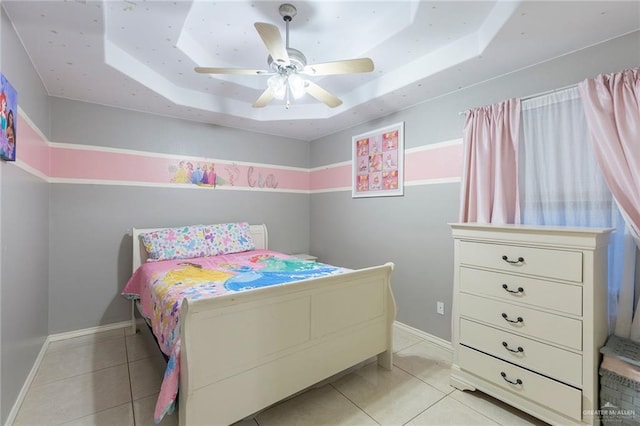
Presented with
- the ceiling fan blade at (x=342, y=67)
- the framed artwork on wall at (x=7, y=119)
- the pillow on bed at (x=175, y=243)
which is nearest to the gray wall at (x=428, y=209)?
the ceiling fan blade at (x=342, y=67)

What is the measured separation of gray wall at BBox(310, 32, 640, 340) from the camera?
1.94 metres

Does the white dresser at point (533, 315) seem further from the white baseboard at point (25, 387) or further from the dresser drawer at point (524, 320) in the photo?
the white baseboard at point (25, 387)

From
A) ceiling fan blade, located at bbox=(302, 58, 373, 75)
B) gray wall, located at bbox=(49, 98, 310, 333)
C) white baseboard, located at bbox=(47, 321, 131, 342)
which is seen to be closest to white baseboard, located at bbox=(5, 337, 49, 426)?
white baseboard, located at bbox=(47, 321, 131, 342)

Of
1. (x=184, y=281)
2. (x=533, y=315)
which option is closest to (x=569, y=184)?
(x=533, y=315)

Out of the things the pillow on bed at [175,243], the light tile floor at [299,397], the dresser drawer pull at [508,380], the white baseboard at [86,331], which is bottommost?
the light tile floor at [299,397]

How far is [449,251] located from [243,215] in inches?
99.8

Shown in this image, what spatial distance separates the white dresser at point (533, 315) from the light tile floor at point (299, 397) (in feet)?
0.64

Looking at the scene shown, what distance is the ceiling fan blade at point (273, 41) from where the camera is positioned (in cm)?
148

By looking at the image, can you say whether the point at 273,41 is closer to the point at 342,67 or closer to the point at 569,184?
the point at 342,67

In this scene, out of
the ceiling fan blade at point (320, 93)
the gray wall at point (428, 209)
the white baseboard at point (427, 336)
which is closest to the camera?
the gray wall at point (428, 209)

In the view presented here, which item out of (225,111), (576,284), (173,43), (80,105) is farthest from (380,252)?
(80,105)

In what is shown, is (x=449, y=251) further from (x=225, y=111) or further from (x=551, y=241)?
(x=225, y=111)

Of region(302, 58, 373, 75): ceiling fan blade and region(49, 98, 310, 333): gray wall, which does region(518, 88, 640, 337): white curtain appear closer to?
region(302, 58, 373, 75): ceiling fan blade

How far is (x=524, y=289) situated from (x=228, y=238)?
2842 millimetres
